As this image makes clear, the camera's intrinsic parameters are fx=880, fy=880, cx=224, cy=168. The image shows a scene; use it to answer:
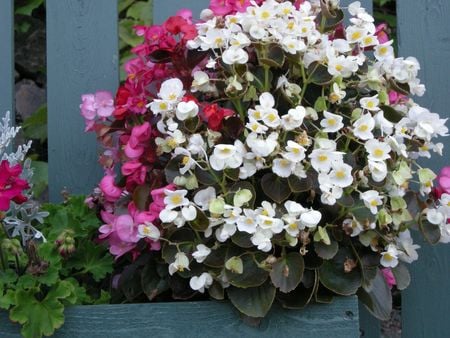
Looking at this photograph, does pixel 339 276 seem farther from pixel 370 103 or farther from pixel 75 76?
pixel 75 76

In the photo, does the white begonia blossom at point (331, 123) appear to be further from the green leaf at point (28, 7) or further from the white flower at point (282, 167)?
the green leaf at point (28, 7)

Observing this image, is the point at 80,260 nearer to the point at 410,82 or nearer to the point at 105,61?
the point at 105,61

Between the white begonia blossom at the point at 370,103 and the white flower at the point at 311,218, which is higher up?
the white begonia blossom at the point at 370,103

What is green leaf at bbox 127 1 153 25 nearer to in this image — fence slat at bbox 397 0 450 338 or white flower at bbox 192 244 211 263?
fence slat at bbox 397 0 450 338

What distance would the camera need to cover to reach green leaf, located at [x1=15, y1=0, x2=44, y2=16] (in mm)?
2750

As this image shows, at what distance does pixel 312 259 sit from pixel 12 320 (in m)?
0.59

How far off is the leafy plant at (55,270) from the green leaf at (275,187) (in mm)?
422

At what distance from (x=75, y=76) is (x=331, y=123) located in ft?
2.52

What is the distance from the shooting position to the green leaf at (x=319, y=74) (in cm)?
180

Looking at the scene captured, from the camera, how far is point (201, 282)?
172cm

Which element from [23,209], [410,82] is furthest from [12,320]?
[410,82]

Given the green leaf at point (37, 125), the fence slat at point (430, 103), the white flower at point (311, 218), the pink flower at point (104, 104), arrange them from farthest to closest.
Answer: the green leaf at point (37, 125)
the fence slat at point (430, 103)
the pink flower at point (104, 104)
the white flower at point (311, 218)

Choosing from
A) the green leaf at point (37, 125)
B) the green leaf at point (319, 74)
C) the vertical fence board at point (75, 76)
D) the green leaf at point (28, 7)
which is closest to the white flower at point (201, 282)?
the green leaf at point (319, 74)

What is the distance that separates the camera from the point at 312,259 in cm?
174
